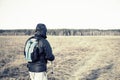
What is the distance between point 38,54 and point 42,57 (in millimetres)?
110

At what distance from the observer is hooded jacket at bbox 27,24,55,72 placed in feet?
19.6

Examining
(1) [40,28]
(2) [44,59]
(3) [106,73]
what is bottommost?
(3) [106,73]

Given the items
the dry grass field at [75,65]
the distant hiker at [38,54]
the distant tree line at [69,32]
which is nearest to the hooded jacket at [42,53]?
the distant hiker at [38,54]

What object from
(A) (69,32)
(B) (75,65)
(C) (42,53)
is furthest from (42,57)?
(A) (69,32)

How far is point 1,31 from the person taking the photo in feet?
181

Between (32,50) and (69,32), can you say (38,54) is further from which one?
(69,32)

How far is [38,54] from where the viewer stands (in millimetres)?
6082

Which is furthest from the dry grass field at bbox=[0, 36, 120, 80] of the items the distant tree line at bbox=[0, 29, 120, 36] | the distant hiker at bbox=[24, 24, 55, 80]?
the distant tree line at bbox=[0, 29, 120, 36]

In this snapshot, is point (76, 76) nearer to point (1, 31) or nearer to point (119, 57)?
point (119, 57)

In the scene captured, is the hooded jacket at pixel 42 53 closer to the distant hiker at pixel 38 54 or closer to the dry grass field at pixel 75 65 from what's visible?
the distant hiker at pixel 38 54

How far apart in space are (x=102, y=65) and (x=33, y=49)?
41.8 ft

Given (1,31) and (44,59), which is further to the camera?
(1,31)

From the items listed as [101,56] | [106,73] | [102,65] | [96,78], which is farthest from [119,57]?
[96,78]

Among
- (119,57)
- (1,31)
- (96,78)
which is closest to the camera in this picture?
(96,78)
